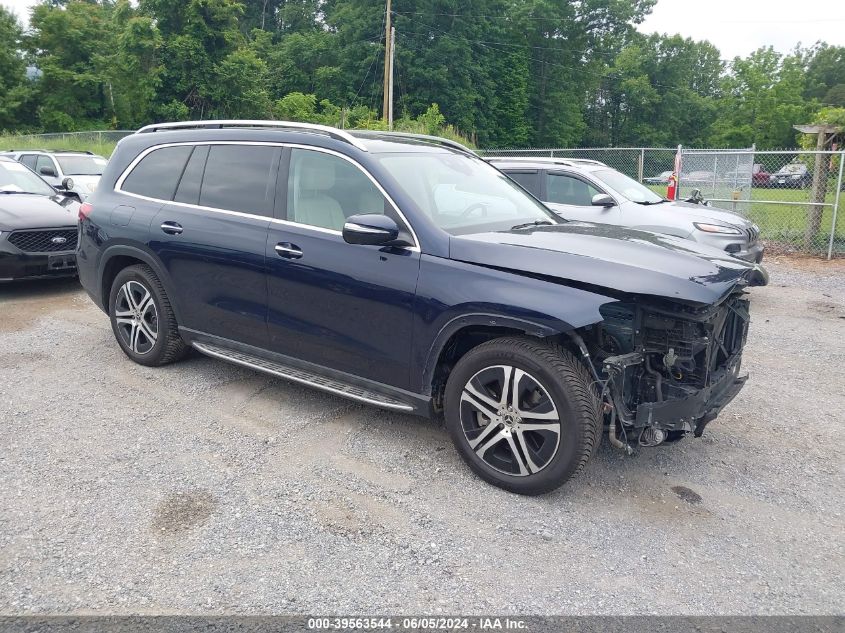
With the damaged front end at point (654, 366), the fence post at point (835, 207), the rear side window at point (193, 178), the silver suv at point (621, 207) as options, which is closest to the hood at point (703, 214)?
the silver suv at point (621, 207)

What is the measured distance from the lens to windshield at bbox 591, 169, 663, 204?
899 centimetres

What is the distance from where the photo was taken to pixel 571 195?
8938 millimetres

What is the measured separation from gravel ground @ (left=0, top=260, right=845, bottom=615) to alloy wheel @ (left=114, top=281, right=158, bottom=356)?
1.09 feet

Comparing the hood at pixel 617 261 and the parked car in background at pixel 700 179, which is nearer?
the hood at pixel 617 261

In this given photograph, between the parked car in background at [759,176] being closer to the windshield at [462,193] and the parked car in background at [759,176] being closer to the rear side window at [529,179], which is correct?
the rear side window at [529,179]

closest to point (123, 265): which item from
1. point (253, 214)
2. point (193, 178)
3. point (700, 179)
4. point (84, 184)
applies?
point (193, 178)

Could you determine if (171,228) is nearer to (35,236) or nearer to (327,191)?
(327,191)

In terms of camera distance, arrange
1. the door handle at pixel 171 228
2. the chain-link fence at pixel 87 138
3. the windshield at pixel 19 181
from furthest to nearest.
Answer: the chain-link fence at pixel 87 138 < the windshield at pixel 19 181 < the door handle at pixel 171 228

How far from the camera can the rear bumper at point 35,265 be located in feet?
24.6

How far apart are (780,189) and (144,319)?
12.6 m

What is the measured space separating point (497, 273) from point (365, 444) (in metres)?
1.42

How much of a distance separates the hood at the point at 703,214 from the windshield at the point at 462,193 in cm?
451

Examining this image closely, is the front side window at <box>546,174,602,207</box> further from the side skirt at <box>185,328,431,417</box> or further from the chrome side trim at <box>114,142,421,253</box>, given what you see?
the side skirt at <box>185,328,431,417</box>

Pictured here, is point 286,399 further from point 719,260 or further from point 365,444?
point 719,260
